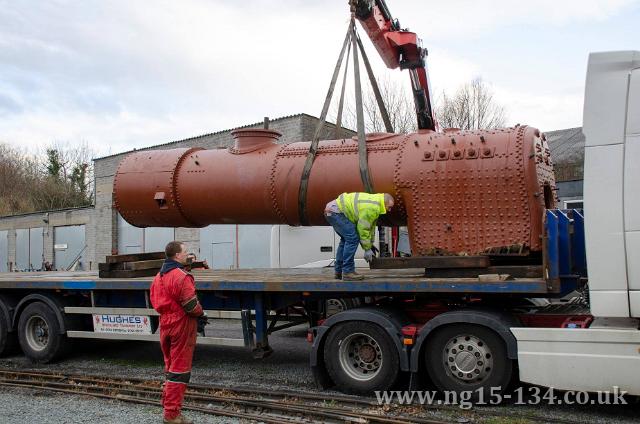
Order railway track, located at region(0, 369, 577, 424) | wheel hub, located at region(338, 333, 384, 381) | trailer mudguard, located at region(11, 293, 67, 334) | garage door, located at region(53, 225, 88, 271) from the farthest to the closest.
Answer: garage door, located at region(53, 225, 88, 271)
trailer mudguard, located at region(11, 293, 67, 334)
wheel hub, located at region(338, 333, 384, 381)
railway track, located at region(0, 369, 577, 424)

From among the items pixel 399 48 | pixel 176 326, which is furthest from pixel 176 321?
pixel 399 48

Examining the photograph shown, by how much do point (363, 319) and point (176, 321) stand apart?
2.04 m

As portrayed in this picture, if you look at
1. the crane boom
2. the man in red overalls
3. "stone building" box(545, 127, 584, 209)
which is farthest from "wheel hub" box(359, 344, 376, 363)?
"stone building" box(545, 127, 584, 209)

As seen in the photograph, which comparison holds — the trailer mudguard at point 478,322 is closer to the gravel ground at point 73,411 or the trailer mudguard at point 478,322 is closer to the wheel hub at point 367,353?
the wheel hub at point 367,353

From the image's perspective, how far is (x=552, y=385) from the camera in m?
5.50

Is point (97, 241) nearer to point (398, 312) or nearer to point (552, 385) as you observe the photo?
point (398, 312)

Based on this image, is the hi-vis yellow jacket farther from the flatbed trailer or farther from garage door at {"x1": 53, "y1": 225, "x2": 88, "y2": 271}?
garage door at {"x1": 53, "y1": 225, "x2": 88, "y2": 271}

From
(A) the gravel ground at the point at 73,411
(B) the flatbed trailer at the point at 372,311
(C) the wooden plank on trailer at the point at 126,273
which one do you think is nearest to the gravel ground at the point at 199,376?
(A) the gravel ground at the point at 73,411

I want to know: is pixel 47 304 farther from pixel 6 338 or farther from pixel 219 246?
pixel 219 246

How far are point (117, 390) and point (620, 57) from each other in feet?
21.3

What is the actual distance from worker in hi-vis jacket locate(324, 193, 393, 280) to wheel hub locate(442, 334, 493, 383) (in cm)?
129

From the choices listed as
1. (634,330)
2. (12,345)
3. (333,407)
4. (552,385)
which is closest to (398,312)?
(333,407)

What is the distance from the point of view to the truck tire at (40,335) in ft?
30.3

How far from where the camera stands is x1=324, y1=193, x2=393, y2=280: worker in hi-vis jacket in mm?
6863
